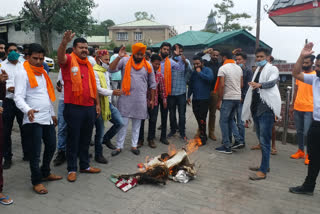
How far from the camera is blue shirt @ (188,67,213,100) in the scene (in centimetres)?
583

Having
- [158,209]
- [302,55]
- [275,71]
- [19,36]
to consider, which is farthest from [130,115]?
[19,36]

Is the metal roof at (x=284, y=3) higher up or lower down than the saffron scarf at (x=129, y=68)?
higher up

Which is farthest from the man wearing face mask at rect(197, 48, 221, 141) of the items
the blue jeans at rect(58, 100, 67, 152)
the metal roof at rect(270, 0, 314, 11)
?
the blue jeans at rect(58, 100, 67, 152)

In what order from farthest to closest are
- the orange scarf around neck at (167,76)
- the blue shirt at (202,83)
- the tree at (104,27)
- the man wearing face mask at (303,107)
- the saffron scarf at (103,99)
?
the tree at (104,27) < the orange scarf around neck at (167,76) < the blue shirt at (202,83) < the man wearing face mask at (303,107) < the saffron scarf at (103,99)

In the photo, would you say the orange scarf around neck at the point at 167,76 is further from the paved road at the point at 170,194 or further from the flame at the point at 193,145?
the paved road at the point at 170,194

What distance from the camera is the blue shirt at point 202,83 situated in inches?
229

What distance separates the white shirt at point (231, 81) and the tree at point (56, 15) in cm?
1944

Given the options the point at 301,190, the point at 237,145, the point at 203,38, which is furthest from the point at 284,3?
the point at 203,38

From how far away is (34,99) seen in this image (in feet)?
11.4

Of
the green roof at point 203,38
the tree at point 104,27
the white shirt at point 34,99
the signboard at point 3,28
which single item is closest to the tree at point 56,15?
the signboard at point 3,28

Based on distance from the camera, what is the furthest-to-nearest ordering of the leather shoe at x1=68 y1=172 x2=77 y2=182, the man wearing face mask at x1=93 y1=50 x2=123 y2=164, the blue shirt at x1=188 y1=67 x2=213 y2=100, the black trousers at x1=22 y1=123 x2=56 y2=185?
1. the blue shirt at x1=188 y1=67 x2=213 y2=100
2. the man wearing face mask at x1=93 y1=50 x2=123 y2=164
3. the leather shoe at x1=68 y1=172 x2=77 y2=182
4. the black trousers at x1=22 y1=123 x2=56 y2=185

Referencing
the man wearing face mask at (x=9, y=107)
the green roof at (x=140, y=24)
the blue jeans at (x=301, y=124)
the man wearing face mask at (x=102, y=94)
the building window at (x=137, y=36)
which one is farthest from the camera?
the building window at (x=137, y=36)

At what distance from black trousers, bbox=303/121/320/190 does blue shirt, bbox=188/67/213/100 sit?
2547 mm

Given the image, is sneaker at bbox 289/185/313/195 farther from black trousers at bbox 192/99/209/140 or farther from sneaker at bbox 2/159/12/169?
sneaker at bbox 2/159/12/169
